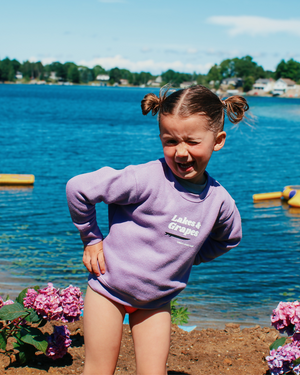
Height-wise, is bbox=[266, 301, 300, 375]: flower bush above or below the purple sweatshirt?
below

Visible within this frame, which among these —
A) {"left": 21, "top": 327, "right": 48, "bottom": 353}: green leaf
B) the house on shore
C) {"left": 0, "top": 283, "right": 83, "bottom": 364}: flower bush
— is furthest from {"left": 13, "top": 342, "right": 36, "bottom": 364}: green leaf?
the house on shore

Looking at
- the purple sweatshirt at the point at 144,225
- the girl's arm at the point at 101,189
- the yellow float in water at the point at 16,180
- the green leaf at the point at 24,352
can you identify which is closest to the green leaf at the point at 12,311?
the green leaf at the point at 24,352

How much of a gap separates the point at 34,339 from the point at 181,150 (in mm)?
1978

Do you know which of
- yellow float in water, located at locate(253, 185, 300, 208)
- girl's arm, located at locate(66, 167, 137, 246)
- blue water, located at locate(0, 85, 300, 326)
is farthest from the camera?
yellow float in water, located at locate(253, 185, 300, 208)

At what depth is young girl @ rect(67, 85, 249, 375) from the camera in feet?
7.40

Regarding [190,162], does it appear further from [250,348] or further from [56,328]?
[250,348]

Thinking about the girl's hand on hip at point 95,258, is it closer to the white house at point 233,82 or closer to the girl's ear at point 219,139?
the girl's ear at point 219,139

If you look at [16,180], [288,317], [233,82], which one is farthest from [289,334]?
[233,82]

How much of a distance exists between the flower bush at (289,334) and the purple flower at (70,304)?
154 centimetres

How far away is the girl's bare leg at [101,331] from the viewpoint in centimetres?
235

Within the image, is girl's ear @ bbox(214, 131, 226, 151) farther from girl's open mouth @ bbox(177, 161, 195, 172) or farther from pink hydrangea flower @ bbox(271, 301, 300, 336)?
pink hydrangea flower @ bbox(271, 301, 300, 336)

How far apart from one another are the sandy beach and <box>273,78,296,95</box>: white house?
159 meters

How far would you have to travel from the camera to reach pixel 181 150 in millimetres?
2268

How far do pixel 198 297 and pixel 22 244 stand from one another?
430 centimetres
